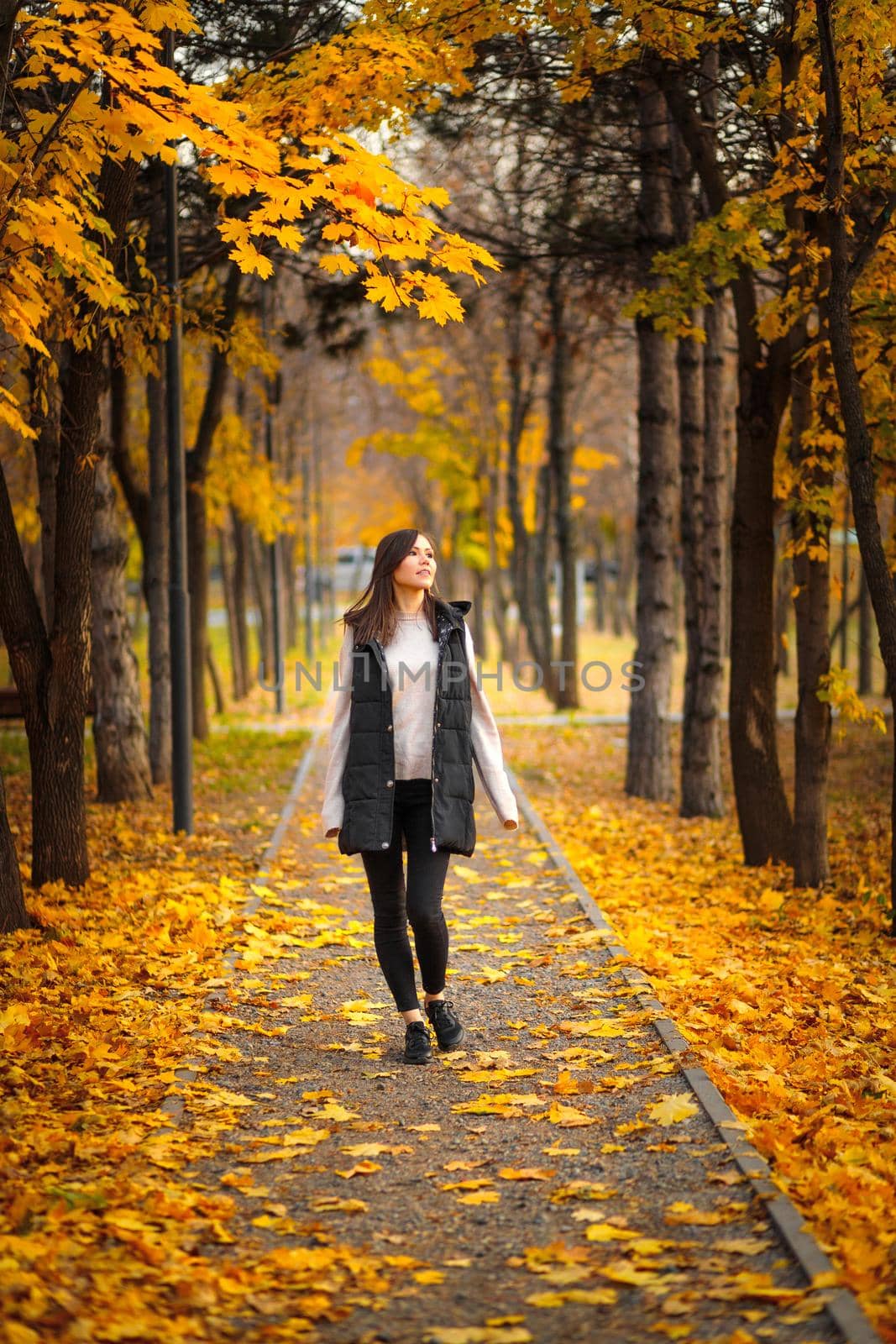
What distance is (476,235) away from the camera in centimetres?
1367

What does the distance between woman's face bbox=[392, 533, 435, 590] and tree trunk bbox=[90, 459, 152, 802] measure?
8348 millimetres

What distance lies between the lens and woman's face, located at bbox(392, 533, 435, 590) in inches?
231

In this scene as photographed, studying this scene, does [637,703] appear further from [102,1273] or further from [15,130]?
[102,1273]

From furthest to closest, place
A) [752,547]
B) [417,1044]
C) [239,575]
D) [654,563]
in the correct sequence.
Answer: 1. [239,575]
2. [654,563]
3. [752,547]
4. [417,1044]

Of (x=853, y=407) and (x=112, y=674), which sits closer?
(x=853, y=407)

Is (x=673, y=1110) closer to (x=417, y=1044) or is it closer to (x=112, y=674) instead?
(x=417, y=1044)

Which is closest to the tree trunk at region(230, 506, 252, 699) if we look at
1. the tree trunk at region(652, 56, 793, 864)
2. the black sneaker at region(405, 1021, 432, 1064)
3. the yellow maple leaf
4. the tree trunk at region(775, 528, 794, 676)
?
the tree trunk at region(775, 528, 794, 676)

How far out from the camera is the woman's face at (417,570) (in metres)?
5.86

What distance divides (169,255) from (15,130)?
3.01 m

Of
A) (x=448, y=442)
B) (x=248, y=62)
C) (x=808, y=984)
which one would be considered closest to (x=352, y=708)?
(x=808, y=984)

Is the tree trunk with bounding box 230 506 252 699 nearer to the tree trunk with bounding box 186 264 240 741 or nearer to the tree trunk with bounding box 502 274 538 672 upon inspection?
the tree trunk with bounding box 502 274 538 672

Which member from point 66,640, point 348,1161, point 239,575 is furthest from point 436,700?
point 239,575

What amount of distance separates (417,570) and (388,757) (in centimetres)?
77

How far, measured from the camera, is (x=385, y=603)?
19.4 ft
